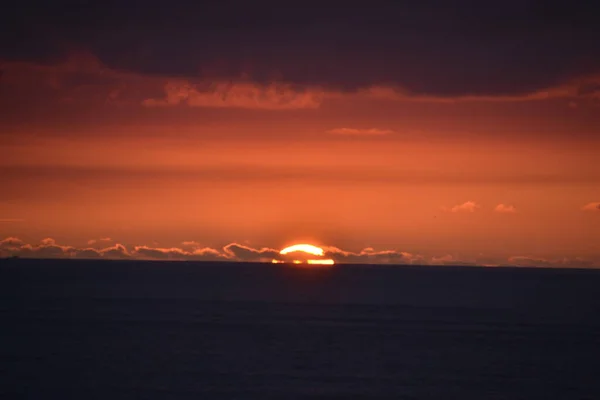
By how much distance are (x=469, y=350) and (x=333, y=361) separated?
1238 cm

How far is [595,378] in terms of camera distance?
48.2 metres

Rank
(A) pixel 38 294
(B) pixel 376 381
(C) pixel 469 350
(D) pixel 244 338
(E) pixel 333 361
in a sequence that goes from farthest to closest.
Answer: (A) pixel 38 294
(D) pixel 244 338
(C) pixel 469 350
(E) pixel 333 361
(B) pixel 376 381

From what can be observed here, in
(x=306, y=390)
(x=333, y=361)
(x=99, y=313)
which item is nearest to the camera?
(x=306, y=390)

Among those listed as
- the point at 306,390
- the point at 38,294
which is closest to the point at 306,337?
the point at 306,390

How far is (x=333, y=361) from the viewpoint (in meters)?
52.6

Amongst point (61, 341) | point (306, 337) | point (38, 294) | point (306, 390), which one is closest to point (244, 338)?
point (306, 337)

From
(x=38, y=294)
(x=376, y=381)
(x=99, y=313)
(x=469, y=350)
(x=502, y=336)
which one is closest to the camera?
(x=376, y=381)

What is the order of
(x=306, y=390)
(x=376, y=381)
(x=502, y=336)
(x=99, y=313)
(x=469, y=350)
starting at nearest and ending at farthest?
(x=306, y=390) < (x=376, y=381) < (x=469, y=350) < (x=502, y=336) < (x=99, y=313)

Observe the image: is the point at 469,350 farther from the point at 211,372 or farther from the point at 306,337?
the point at 211,372

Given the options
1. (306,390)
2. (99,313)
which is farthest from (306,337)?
(99,313)

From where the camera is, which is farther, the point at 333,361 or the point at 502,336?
the point at 502,336

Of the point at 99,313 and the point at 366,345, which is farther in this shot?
the point at 99,313

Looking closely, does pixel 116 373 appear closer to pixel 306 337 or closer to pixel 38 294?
pixel 306 337

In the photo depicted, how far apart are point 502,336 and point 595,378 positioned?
880 inches
